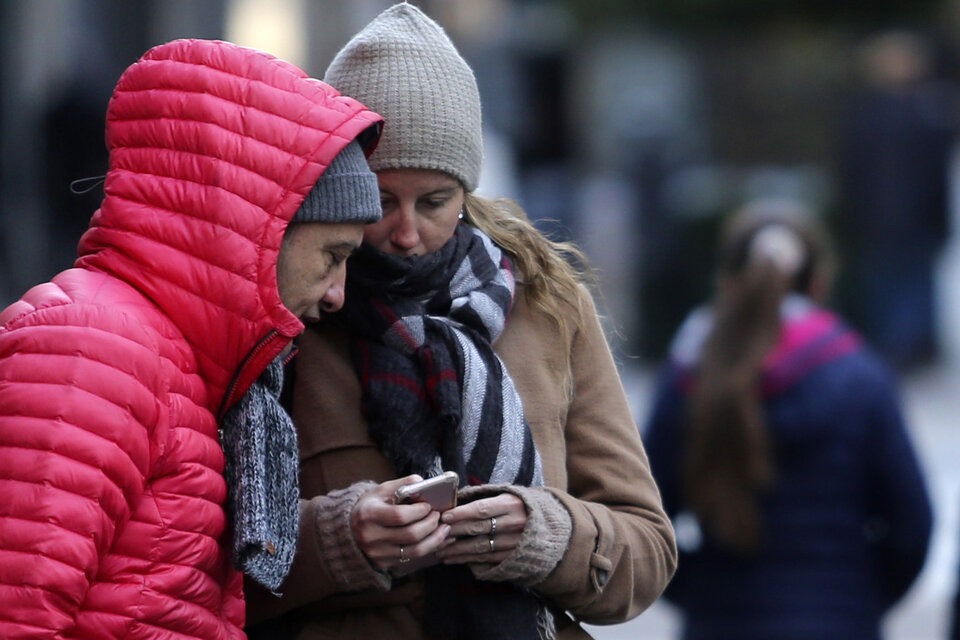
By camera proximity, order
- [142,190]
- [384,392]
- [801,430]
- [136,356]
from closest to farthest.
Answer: [136,356], [142,190], [384,392], [801,430]

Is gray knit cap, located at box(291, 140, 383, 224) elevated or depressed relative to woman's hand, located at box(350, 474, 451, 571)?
elevated

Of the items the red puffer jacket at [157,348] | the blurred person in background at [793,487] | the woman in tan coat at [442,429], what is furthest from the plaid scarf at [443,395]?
the blurred person in background at [793,487]

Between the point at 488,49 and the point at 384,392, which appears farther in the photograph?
the point at 488,49

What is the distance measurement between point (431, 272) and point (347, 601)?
54 cm

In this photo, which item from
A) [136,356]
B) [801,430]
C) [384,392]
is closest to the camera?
[136,356]

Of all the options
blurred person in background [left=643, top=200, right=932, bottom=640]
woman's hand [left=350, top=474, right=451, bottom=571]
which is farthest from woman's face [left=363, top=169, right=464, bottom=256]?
blurred person in background [left=643, top=200, right=932, bottom=640]

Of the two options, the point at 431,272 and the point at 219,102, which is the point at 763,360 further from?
the point at 219,102

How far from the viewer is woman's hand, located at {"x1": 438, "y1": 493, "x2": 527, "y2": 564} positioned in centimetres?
253

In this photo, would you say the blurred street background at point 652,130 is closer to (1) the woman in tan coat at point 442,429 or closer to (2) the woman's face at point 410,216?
(1) the woman in tan coat at point 442,429

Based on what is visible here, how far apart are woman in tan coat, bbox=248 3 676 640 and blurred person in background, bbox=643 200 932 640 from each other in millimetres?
1651

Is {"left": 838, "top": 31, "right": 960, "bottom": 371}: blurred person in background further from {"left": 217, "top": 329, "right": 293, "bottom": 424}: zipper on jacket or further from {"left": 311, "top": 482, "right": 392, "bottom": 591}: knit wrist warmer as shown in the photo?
{"left": 217, "top": 329, "right": 293, "bottom": 424}: zipper on jacket

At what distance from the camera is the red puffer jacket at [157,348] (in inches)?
83.1

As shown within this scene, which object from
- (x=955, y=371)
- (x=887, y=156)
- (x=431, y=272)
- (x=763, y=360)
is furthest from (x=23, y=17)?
(x=431, y=272)

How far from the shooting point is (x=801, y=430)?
442 cm
